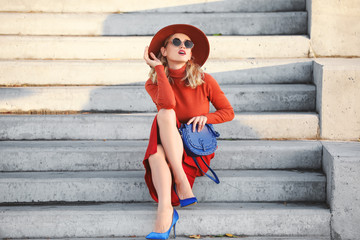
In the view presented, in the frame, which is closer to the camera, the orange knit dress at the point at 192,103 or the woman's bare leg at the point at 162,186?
the woman's bare leg at the point at 162,186

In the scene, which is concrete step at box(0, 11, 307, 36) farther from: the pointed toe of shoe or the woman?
the pointed toe of shoe

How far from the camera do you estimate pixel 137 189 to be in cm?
341

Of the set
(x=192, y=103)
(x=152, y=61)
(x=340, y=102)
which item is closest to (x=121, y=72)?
(x=152, y=61)

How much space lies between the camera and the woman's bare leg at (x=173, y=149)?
312cm

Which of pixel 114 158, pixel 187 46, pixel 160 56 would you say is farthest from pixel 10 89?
pixel 187 46

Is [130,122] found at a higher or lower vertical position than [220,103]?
lower

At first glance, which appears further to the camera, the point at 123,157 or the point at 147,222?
the point at 123,157

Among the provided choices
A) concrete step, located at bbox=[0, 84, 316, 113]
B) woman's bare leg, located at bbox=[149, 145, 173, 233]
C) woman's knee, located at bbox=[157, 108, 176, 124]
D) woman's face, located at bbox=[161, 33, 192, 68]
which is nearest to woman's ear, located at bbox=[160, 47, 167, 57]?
woman's face, located at bbox=[161, 33, 192, 68]

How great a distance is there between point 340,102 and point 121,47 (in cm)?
233

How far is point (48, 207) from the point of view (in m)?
3.33

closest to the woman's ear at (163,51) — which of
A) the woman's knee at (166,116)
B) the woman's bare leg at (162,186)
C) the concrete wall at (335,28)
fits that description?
the woman's knee at (166,116)

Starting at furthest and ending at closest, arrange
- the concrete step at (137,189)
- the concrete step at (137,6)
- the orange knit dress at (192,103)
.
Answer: the concrete step at (137,6), the concrete step at (137,189), the orange knit dress at (192,103)

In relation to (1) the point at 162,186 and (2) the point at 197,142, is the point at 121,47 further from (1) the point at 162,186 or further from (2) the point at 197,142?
(1) the point at 162,186

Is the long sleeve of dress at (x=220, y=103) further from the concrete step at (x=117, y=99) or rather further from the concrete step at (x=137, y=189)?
the concrete step at (x=117, y=99)
